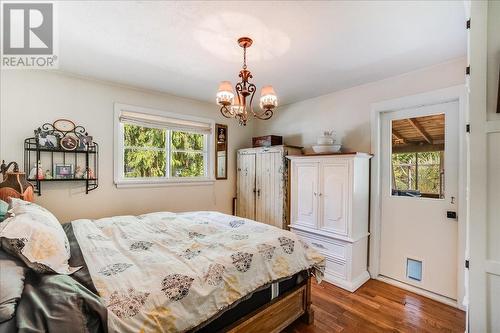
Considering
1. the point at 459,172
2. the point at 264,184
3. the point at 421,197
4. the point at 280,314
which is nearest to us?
the point at 280,314

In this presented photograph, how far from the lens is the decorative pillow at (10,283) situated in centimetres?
90

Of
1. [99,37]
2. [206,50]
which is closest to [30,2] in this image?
[99,37]

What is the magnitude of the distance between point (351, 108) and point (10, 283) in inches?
136

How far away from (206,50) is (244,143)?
2348mm

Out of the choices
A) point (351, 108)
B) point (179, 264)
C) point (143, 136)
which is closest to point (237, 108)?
point (179, 264)

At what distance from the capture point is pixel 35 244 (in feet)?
4.03

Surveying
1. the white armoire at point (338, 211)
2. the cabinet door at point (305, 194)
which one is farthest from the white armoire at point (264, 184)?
the white armoire at point (338, 211)

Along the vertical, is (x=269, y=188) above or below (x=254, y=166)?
below

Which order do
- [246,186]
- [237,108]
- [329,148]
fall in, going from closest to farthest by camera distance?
1. [237,108]
2. [329,148]
3. [246,186]

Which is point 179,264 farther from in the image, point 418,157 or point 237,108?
point 418,157

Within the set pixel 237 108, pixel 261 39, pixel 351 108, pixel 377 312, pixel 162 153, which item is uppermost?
pixel 261 39

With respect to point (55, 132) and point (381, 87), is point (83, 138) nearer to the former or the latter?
point (55, 132)

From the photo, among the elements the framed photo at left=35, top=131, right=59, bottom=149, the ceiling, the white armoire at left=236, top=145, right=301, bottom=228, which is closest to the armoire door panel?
the white armoire at left=236, top=145, right=301, bottom=228

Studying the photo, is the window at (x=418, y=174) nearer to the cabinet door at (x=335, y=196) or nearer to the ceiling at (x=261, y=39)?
the cabinet door at (x=335, y=196)
